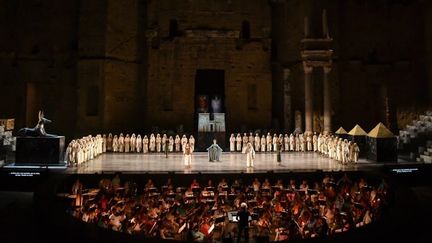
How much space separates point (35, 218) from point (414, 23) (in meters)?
23.8

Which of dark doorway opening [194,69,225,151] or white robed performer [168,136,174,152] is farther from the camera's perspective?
dark doorway opening [194,69,225,151]

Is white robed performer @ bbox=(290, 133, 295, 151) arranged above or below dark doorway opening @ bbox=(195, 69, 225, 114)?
below

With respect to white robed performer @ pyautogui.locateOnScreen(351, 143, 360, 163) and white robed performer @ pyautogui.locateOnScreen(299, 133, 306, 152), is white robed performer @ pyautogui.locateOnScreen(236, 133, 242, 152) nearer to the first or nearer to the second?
white robed performer @ pyautogui.locateOnScreen(299, 133, 306, 152)

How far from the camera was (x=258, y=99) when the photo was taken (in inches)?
977

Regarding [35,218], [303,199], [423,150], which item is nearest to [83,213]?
[35,218]

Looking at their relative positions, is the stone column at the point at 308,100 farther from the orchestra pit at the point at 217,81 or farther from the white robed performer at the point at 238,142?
the white robed performer at the point at 238,142

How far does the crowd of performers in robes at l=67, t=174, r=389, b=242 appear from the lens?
8.20m

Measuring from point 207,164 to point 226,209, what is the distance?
19.9ft

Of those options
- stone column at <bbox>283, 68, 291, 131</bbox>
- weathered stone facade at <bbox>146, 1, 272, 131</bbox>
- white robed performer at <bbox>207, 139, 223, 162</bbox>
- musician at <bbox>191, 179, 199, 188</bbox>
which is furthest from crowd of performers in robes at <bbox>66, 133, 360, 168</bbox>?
musician at <bbox>191, 179, 199, 188</bbox>

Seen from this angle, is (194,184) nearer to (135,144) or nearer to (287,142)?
(135,144)

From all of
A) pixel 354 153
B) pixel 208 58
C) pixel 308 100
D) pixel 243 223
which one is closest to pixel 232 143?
pixel 308 100

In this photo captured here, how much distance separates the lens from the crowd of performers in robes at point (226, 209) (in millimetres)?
8195

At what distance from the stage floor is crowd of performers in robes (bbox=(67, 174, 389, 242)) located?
1.19 m

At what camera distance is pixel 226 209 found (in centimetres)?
974
